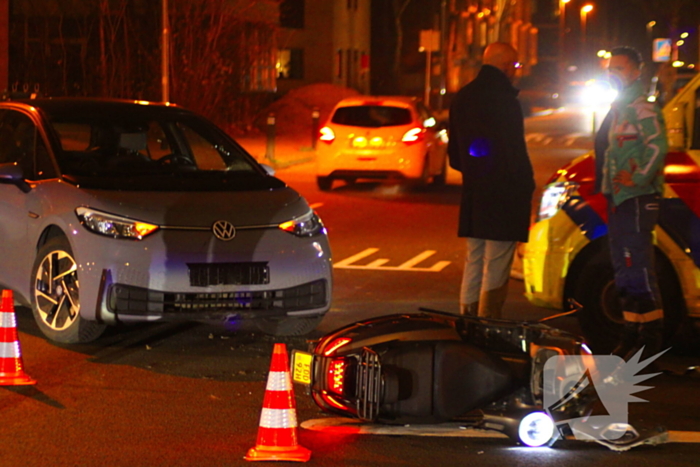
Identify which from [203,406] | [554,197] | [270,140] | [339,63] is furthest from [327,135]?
[339,63]

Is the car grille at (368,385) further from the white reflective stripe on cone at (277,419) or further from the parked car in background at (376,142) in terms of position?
the parked car in background at (376,142)

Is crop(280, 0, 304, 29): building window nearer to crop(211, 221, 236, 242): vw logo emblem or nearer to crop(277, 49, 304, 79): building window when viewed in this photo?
crop(277, 49, 304, 79): building window

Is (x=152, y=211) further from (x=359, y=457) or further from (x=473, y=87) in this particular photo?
(x=359, y=457)

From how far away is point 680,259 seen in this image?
723cm

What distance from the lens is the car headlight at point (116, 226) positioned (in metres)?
7.23

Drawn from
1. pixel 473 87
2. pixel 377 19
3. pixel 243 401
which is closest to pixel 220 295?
pixel 243 401

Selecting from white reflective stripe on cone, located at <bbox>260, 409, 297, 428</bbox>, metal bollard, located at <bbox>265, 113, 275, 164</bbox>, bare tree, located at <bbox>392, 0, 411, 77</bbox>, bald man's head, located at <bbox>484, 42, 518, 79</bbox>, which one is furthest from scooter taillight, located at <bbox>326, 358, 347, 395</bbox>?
bare tree, located at <bbox>392, 0, 411, 77</bbox>

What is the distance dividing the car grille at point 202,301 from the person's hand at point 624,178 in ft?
6.90

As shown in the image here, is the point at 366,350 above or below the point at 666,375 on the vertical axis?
above

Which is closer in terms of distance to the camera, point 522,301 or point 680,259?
point 680,259

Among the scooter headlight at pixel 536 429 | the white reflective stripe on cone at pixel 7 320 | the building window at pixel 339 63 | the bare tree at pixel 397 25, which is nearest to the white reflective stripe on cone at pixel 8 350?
the white reflective stripe on cone at pixel 7 320

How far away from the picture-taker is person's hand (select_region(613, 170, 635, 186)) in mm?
6715

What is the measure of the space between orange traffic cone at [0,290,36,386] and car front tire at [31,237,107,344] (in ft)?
2.44

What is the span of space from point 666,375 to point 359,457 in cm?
246
